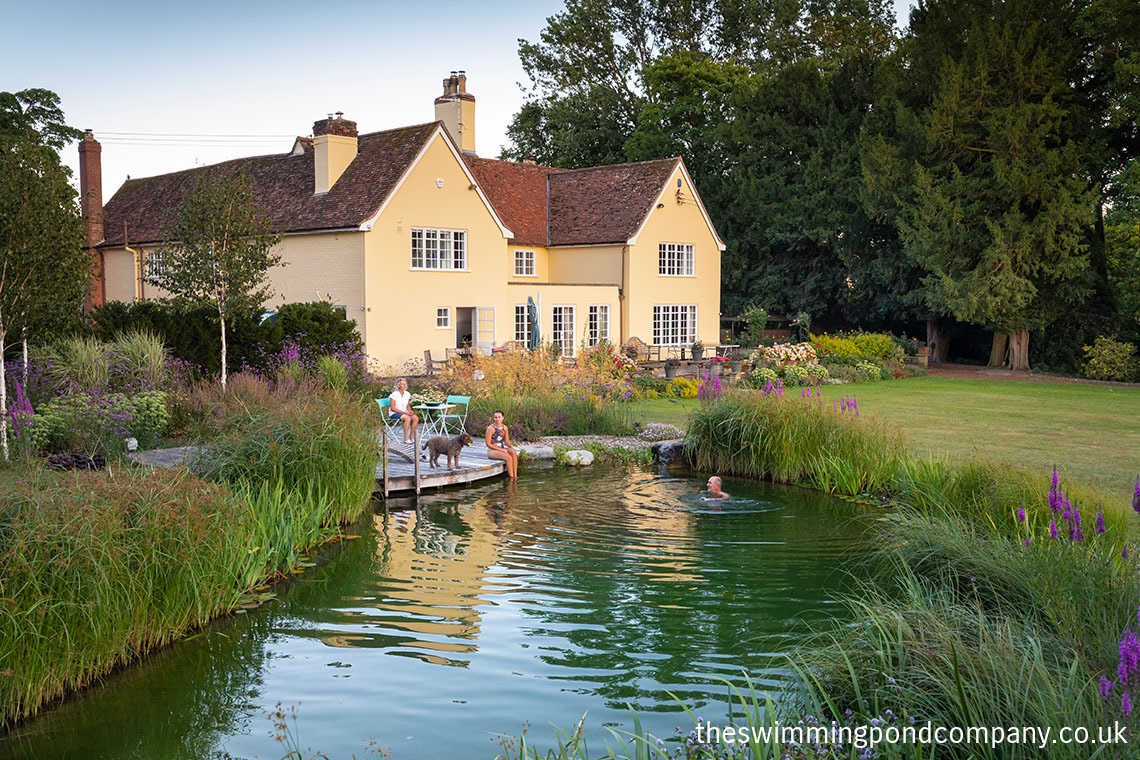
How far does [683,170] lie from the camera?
35562 mm

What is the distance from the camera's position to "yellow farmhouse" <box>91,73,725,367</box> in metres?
28.1

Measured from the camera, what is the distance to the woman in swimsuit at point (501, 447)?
15.0 meters

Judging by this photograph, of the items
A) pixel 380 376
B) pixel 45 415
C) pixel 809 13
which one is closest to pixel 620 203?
pixel 380 376

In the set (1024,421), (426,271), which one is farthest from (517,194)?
(1024,421)

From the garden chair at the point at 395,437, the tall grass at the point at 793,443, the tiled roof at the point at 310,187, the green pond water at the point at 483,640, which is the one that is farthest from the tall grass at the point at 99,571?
the tiled roof at the point at 310,187

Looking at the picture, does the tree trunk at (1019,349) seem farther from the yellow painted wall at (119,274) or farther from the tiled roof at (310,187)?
the yellow painted wall at (119,274)

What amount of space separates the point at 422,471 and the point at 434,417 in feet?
13.9

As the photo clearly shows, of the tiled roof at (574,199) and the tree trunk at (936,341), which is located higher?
the tiled roof at (574,199)

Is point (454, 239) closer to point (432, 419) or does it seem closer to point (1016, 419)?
point (432, 419)

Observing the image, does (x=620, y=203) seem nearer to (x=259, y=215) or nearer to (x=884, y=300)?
(x=884, y=300)

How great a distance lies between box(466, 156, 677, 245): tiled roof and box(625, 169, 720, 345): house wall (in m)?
0.73

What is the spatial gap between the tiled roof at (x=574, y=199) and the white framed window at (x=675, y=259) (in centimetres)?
203

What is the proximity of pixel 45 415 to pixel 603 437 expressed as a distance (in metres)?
9.29

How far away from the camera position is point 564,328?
32625 mm
